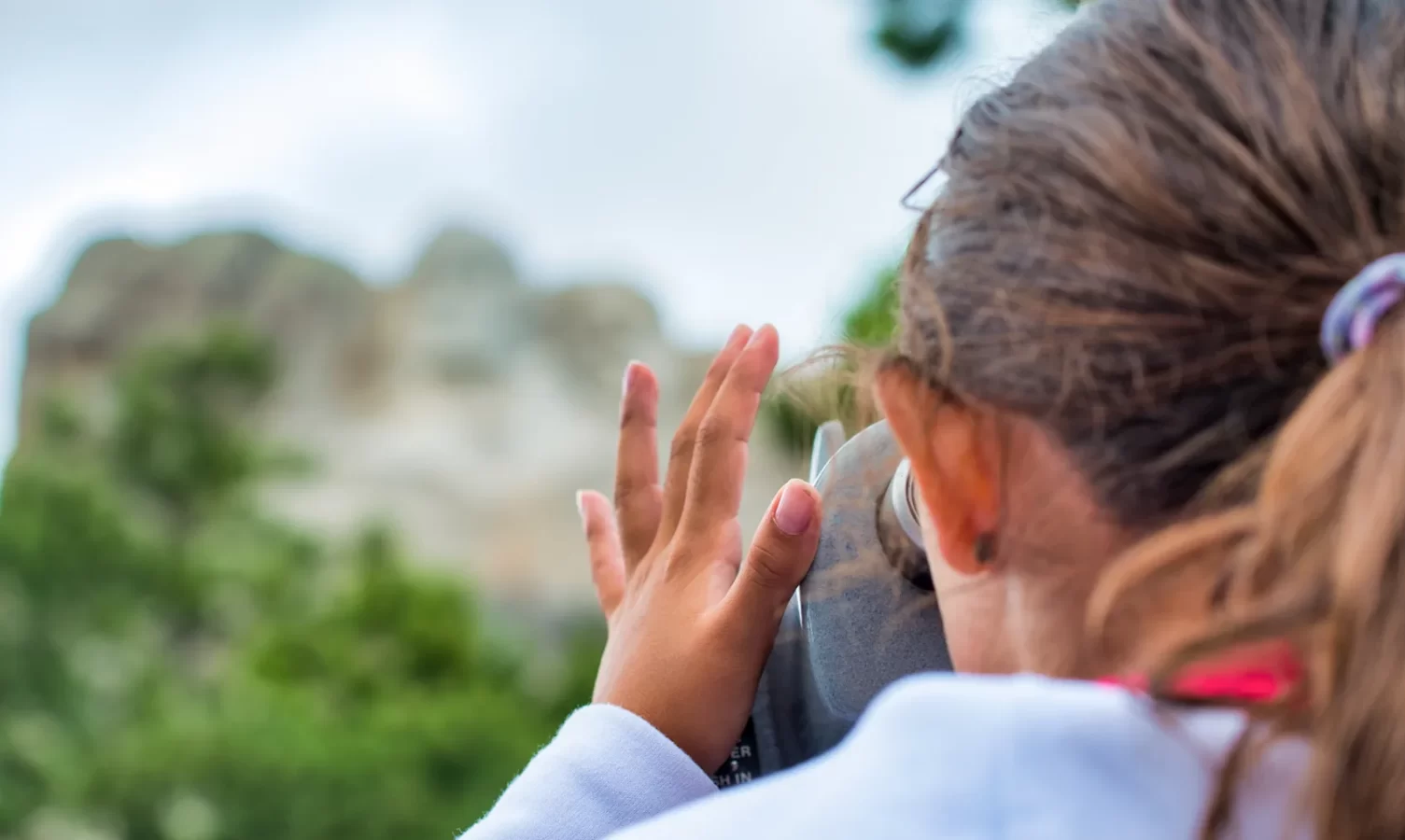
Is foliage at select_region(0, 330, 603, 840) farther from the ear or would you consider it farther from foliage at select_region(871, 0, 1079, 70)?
the ear

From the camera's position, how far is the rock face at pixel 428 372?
9.37 meters

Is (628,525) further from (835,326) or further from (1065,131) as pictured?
(1065,131)

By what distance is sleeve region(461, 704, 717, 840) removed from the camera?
1.69ft

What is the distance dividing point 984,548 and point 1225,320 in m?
0.11

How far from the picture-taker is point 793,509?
537 mm

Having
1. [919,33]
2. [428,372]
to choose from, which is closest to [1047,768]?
[919,33]

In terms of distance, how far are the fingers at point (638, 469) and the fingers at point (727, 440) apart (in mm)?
70

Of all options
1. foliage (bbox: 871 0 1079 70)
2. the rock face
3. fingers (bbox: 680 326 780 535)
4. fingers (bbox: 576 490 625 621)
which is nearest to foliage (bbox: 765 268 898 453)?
fingers (bbox: 680 326 780 535)

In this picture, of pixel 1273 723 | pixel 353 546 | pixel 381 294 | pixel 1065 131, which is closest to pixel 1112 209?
pixel 1065 131

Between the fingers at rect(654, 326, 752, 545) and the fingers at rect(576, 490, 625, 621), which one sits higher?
the fingers at rect(654, 326, 752, 545)

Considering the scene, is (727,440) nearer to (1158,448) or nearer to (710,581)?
(710,581)

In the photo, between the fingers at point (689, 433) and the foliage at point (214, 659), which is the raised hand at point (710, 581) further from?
the foliage at point (214, 659)

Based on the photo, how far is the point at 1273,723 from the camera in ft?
1.08

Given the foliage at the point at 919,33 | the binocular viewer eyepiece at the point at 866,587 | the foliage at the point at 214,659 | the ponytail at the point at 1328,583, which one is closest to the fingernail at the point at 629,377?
the binocular viewer eyepiece at the point at 866,587
